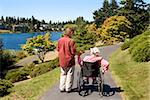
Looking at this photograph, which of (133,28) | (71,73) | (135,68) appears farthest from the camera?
(133,28)

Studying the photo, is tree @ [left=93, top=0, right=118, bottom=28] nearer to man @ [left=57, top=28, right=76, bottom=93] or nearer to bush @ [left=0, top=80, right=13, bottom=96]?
bush @ [left=0, top=80, right=13, bottom=96]

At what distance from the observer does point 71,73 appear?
11.6 m

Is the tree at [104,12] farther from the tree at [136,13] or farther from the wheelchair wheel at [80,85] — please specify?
the wheelchair wheel at [80,85]

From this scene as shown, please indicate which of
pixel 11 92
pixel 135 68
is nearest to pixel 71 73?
pixel 11 92

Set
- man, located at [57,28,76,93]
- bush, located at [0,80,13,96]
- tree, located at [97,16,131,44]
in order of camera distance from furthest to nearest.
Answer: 1. tree, located at [97,16,131,44]
2. bush, located at [0,80,13,96]
3. man, located at [57,28,76,93]

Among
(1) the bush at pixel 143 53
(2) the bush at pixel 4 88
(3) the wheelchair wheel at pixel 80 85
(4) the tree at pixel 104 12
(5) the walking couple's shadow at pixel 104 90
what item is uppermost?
(4) the tree at pixel 104 12

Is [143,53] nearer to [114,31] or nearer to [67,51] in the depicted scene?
[67,51]

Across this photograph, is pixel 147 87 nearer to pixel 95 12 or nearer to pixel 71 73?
pixel 71 73

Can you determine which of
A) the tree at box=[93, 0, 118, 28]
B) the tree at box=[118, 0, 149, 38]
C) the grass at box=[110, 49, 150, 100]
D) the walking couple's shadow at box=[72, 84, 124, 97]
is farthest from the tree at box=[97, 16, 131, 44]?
the walking couple's shadow at box=[72, 84, 124, 97]

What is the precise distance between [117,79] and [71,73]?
3996 millimetres

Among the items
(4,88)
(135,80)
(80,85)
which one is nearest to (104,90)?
(80,85)

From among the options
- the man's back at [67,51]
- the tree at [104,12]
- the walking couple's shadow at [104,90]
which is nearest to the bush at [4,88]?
the walking couple's shadow at [104,90]

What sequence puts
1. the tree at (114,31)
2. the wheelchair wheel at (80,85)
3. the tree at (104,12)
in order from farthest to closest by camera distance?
the tree at (104,12) → the tree at (114,31) → the wheelchair wheel at (80,85)

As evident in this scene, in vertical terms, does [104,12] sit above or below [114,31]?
above
